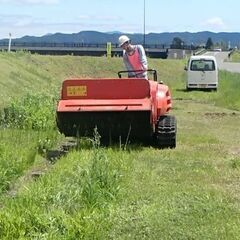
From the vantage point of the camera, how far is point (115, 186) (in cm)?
765

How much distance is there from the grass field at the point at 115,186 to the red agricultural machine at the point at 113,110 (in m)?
0.29

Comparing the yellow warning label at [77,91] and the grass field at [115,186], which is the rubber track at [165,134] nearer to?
the grass field at [115,186]

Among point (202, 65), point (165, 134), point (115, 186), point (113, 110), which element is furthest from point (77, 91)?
point (202, 65)

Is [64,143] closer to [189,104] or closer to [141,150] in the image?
[141,150]

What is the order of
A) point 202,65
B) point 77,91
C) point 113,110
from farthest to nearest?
1. point 202,65
2. point 77,91
3. point 113,110

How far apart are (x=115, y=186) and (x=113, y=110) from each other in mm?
3170

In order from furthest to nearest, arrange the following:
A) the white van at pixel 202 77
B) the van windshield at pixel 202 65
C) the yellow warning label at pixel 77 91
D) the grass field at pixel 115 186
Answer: the van windshield at pixel 202 65 → the white van at pixel 202 77 → the yellow warning label at pixel 77 91 → the grass field at pixel 115 186

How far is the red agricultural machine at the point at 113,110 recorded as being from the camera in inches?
423

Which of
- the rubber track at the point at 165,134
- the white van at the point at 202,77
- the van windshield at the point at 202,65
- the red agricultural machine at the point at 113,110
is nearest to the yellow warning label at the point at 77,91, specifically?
the red agricultural machine at the point at 113,110

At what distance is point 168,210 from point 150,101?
13.5 feet

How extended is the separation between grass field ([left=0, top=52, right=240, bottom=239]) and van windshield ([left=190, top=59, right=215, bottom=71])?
16.4 m

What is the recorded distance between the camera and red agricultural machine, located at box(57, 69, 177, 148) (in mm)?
10734

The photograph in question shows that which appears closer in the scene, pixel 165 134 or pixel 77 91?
pixel 77 91

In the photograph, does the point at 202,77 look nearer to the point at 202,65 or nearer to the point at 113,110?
the point at 202,65
